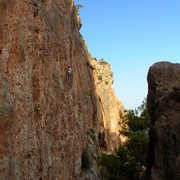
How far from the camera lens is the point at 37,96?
24.4 metres

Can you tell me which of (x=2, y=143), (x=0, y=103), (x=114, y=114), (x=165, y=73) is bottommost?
(x=2, y=143)

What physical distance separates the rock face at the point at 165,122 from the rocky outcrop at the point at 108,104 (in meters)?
30.3

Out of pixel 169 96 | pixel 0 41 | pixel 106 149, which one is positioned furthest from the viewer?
pixel 106 149

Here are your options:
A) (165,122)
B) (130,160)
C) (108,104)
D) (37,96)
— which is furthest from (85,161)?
(108,104)

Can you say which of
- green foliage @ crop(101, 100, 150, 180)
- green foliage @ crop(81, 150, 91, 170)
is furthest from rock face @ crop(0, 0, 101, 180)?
green foliage @ crop(101, 100, 150, 180)

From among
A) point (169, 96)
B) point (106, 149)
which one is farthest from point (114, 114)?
point (169, 96)

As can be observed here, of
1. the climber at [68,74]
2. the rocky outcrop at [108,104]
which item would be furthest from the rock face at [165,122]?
the rocky outcrop at [108,104]

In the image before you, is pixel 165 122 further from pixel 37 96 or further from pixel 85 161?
pixel 85 161

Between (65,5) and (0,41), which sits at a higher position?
(65,5)

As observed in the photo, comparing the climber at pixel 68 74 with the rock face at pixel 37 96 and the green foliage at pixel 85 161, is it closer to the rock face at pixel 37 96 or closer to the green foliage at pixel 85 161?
the rock face at pixel 37 96

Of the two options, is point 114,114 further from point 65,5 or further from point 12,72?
point 12,72

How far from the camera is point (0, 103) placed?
18.0 m

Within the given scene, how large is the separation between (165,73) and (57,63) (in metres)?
10.0

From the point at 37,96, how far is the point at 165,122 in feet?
36.5
